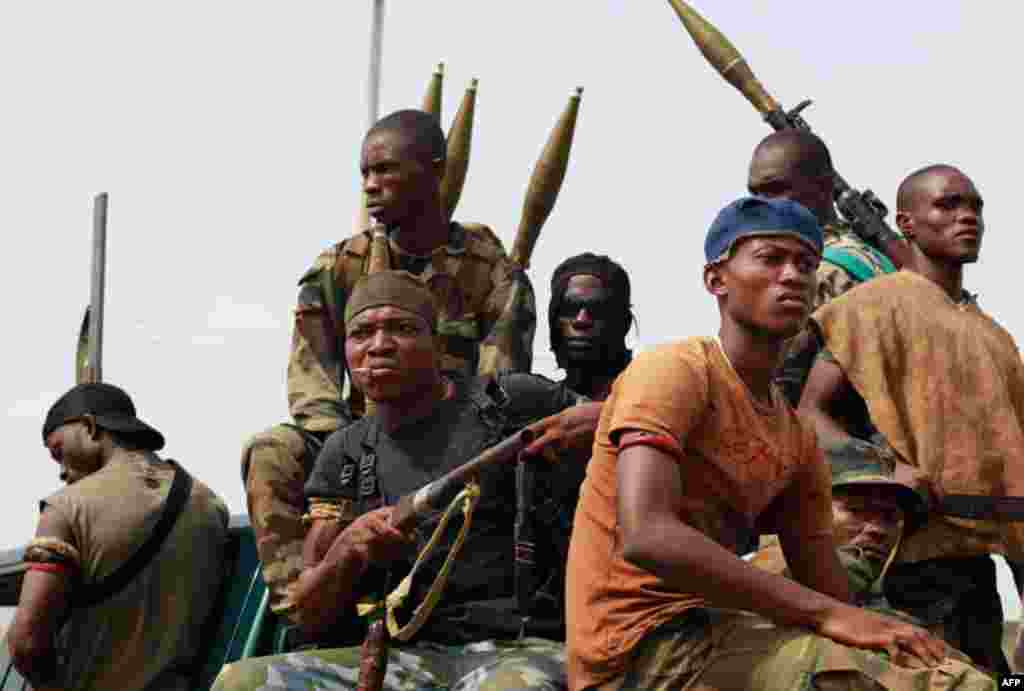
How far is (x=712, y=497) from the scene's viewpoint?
15.3ft

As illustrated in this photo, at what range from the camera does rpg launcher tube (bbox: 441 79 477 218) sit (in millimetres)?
8297

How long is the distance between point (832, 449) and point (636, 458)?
1.66 m

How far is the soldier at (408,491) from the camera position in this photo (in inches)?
221

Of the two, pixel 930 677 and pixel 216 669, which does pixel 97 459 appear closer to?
pixel 216 669

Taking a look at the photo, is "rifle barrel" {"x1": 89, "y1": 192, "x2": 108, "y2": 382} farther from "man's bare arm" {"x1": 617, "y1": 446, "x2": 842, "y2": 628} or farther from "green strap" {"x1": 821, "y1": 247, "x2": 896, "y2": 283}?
"man's bare arm" {"x1": 617, "y1": 446, "x2": 842, "y2": 628}

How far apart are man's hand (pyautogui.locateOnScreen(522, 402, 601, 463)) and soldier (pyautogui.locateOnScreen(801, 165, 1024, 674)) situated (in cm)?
70

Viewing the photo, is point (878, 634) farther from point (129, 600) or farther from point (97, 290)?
point (97, 290)

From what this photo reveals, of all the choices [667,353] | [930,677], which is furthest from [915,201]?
[930,677]

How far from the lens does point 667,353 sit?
462 centimetres

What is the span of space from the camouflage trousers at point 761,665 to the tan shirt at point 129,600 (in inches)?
129

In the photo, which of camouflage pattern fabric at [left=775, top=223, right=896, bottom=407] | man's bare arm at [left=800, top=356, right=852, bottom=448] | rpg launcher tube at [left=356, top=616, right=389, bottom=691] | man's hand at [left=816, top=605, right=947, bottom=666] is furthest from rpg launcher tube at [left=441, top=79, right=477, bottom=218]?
man's hand at [left=816, top=605, right=947, bottom=666]

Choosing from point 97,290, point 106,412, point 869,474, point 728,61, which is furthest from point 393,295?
point 97,290

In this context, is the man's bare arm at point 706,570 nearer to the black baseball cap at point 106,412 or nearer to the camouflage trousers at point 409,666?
the camouflage trousers at point 409,666

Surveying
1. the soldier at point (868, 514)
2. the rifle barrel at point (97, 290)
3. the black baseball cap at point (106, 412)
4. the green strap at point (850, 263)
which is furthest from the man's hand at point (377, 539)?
the rifle barrel at point (97, 290)
